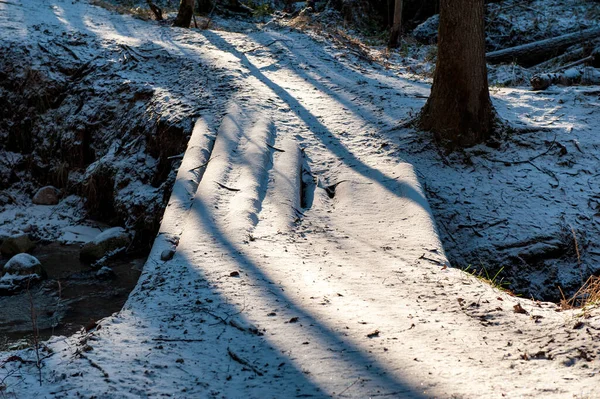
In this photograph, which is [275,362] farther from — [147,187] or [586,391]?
[147,187]

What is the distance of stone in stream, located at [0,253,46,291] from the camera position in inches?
227

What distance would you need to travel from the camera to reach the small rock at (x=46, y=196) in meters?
8.12

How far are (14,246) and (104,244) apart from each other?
1139 mm

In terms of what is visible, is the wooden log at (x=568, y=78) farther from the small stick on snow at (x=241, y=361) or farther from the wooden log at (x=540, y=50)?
the small stick on snow at (x=241, y=361)

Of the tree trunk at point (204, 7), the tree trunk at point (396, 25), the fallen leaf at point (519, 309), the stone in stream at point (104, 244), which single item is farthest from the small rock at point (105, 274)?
the tree trunk at point (204, 7)

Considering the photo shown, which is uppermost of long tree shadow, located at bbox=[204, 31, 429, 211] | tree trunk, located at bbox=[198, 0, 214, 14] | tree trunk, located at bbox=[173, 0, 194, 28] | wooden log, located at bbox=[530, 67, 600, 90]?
tree trunk, located at bbox=[198, 0, 214, 14]

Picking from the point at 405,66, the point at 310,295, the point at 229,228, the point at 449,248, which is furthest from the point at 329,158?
the point at 405,66

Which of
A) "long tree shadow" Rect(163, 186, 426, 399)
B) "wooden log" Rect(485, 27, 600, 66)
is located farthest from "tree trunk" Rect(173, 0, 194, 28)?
"long tree shadow" Rect(163, 186, 426, 399)

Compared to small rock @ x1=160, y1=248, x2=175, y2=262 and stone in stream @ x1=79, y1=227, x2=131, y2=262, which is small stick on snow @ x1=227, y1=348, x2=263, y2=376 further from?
stone in stream @ x1=79, y1=227, x2=131, y2=262

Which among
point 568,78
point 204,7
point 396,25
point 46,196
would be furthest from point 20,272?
point 204,7

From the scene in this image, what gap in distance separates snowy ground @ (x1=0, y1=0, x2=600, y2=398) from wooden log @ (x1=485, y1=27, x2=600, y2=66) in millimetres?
4262

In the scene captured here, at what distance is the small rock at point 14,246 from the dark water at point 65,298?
14 cm

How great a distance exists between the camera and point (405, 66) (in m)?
10.9

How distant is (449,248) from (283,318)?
2654 millimetres
